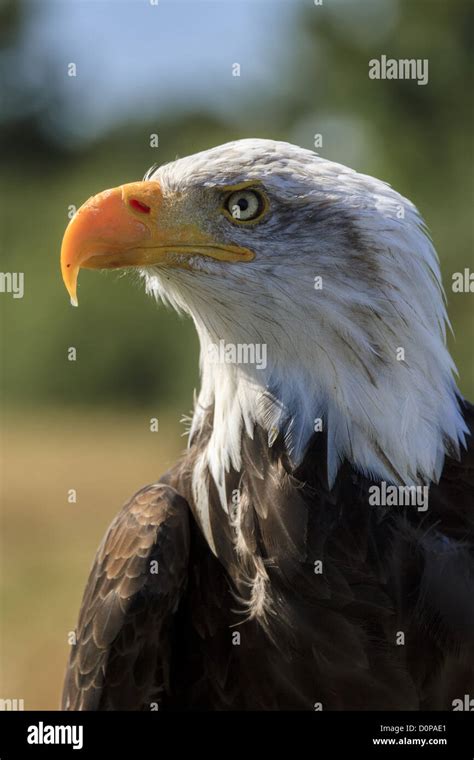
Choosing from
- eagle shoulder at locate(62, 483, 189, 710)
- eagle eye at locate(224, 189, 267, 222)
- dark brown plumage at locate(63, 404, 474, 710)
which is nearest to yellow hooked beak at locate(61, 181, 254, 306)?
eagle eye at locate(224, 189, 267, 222)

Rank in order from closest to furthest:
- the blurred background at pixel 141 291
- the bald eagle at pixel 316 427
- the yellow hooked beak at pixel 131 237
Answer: the bald eagle at pixel 316 427
the yellow hooked beak at pixel 131 237
the blurred background at pixel 141 291

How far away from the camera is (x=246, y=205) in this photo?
4020mm

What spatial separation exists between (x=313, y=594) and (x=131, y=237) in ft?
5.08

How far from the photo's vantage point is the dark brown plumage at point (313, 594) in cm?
388

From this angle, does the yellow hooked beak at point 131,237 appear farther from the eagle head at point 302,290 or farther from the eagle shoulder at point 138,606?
the eagle shoulder at point 138,606

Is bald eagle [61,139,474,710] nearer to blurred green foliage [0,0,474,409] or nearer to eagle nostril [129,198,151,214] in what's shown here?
eagle nostril [129,198,151,214]

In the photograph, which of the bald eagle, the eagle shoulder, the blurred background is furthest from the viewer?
the blurred background

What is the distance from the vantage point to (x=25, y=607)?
47.3 ft

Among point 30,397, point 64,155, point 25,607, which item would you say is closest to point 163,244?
point 25,607

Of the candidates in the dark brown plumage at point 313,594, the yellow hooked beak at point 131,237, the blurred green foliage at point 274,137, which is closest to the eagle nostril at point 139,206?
the yellow hooked beak at point 131,237

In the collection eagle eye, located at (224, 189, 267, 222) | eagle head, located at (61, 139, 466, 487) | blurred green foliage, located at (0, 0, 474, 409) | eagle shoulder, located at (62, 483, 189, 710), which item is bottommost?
eagle shoulder, located at (62, 483, 189, 710)

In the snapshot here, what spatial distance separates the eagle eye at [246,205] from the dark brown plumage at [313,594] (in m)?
0.89

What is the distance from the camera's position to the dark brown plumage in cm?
388

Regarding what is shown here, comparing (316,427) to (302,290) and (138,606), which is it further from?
(138,606)
